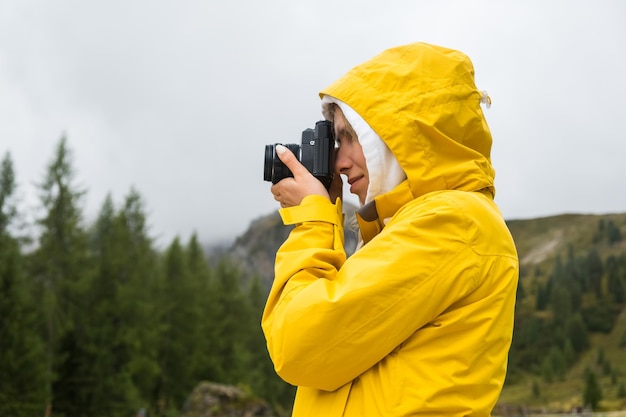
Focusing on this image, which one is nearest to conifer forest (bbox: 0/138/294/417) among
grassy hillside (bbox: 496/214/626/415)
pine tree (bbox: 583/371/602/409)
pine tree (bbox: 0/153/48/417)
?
pine tree (bbox: 0/153/48/417)

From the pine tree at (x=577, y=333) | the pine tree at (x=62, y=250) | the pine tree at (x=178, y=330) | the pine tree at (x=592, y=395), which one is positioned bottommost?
the pine tree at (x=577, y=333)

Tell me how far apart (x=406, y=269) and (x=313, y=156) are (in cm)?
56

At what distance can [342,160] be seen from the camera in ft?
6.86

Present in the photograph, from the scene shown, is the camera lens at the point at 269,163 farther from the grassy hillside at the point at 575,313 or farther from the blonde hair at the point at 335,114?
the grassy hillside at the point at 575,313

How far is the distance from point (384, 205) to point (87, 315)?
32.5 m

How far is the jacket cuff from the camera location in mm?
1951

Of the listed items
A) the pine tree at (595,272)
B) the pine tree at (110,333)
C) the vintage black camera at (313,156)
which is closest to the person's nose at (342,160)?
the vintage black camera at (313,156)

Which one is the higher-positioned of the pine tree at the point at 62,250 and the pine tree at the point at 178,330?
the pine tree at the point at 62,250

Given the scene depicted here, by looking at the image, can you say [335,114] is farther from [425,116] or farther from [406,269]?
[406,269]

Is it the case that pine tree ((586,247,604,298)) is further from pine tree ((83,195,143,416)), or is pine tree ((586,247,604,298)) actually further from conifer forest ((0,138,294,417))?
pine tree ((83,195,143,416))

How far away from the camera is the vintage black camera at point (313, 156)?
2080 millimetres

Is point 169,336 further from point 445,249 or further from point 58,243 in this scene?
point 445,249

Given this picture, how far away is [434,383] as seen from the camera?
66.4 inches

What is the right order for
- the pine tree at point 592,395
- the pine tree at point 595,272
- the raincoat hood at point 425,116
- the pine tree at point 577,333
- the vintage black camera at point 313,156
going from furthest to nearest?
1. the pine tree at point 595,272
2. the pine tree at point 577,333
3. the pine tree at point 592,395
4. the vintage black camera at point 313,156
5. the raincoat hood at point 425,116
